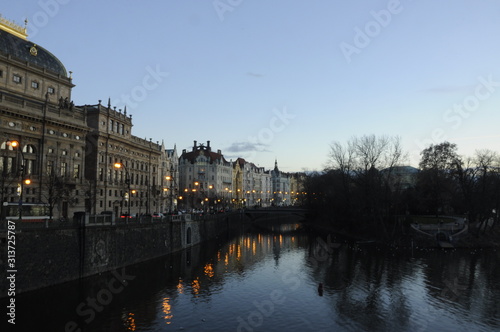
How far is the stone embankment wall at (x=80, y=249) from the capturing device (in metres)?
33.3

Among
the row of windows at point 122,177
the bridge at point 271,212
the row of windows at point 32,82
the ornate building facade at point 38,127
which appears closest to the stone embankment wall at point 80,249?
the ornate building facade at point 38,127

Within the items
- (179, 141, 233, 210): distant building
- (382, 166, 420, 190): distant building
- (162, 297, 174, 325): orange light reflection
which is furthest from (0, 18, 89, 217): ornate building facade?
(179, 141, 233, 210): distant building

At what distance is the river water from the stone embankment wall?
1.31 m

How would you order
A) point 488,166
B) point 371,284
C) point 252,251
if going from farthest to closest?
point 488,166
point 252,251
point 371,284

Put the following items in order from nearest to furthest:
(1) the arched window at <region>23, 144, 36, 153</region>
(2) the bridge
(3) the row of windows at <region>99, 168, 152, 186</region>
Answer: (1) the arched window at <region>23, 144, 36, 153</region> → (3) the row of windows at <region>99, 168, 152, 186</region> → (2) the bridge

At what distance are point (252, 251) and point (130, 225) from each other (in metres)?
25.2

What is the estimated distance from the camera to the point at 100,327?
2867cm

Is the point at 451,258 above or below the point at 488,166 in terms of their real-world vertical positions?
below

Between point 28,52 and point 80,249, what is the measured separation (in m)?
45.6

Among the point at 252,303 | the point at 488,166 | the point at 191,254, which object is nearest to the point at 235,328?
the point at 252,303

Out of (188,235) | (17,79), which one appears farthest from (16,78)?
(188,235)

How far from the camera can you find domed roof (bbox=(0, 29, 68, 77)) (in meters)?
65.3

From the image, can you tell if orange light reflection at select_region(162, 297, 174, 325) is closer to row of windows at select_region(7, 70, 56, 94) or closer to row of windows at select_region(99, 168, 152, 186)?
row of windows at select_region(99, 168, 152, 186)

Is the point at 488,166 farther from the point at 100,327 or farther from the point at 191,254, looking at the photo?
the point at 100,327
